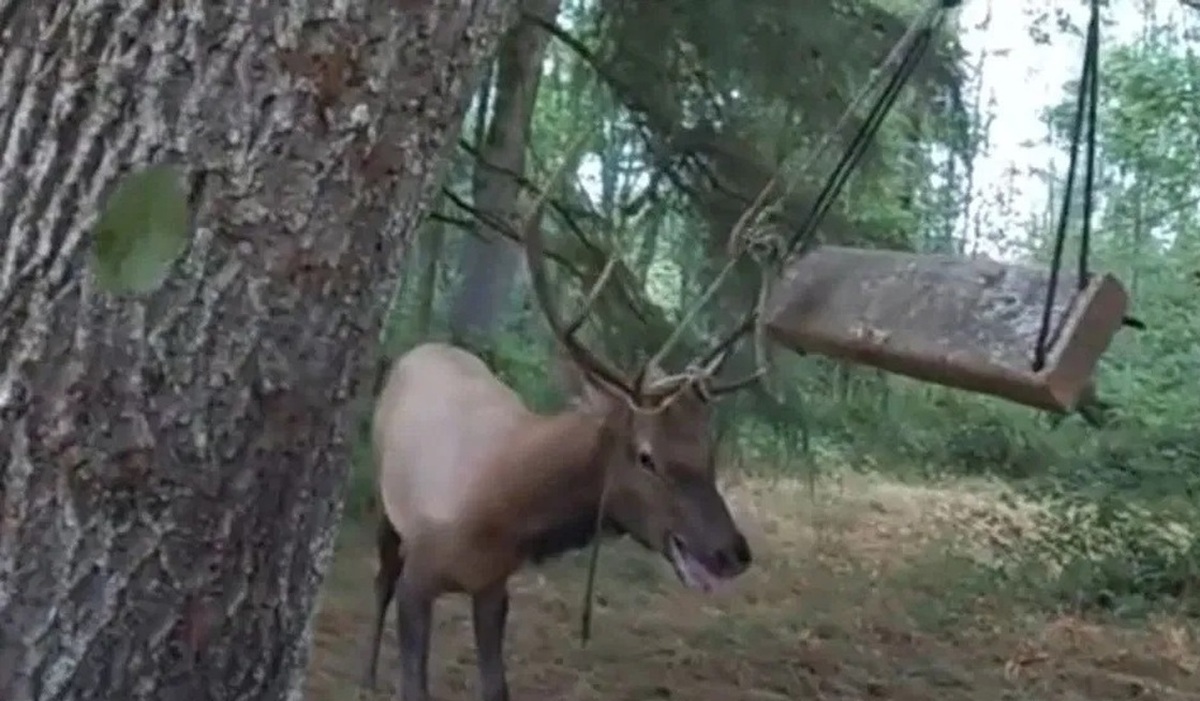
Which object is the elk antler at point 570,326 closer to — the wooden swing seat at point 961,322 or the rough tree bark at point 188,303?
the wooden swing seat at point 961,322

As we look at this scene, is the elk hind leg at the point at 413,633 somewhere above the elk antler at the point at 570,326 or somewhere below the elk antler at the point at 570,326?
below

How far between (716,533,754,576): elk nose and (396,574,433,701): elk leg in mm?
670

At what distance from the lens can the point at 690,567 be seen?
11.3 ft

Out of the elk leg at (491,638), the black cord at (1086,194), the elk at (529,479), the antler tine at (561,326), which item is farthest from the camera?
the elk leg at (491,638)

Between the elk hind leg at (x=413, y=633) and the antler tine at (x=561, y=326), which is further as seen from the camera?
the elk hind leg at (x=413, y=633)

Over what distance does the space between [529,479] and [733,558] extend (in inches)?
19.4

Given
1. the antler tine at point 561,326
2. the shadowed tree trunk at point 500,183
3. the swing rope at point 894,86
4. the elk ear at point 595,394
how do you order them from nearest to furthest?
the swing rope at point 894,86
the antler tine at point 561,326
the elk ear at point 595,394
the shadowed tree trunk at point 500,183

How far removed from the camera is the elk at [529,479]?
343 cm

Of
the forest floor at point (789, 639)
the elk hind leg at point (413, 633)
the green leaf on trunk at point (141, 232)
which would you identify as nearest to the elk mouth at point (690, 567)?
the elk hind leg at point (413, 633)

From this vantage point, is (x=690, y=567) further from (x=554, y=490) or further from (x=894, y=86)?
(x=894, y=86)

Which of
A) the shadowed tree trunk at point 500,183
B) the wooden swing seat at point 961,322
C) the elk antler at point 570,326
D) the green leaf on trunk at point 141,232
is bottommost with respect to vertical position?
the green leaf on trunk at point 141,232

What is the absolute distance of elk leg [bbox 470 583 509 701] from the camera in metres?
3.80

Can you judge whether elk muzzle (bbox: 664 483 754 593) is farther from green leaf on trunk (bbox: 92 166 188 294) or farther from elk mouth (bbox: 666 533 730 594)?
green leaf on trunk (bbox: 92 166 188 294)

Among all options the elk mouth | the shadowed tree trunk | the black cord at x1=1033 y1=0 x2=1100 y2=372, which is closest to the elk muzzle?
the elk mouth
